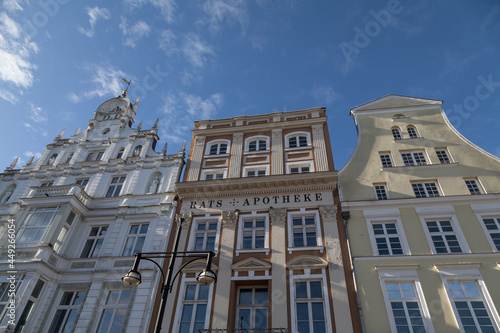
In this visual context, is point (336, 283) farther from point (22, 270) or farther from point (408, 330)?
point (22, 270)

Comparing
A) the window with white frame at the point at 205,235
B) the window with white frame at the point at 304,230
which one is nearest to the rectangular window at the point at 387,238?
the window with white frame at the point at 304,230

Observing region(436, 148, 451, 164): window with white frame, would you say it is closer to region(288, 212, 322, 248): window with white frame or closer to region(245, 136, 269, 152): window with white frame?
region(288, 212, 322, 248): window with white frame

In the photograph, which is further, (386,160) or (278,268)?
(386,160)

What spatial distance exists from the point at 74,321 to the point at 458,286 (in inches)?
751

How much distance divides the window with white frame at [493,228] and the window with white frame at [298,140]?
1119 centimetres

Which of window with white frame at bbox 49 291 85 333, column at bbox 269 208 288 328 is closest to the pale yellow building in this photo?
column at bbox 269 208 288 328

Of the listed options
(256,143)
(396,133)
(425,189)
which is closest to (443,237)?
(425,189)

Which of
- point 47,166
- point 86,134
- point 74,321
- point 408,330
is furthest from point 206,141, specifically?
point 408,330

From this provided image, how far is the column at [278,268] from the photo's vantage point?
634 inches

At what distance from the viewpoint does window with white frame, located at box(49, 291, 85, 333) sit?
17969 mm

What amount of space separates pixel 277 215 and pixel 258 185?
2450 millimetres

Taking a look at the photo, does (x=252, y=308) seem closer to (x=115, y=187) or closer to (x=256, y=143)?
(x=256, y=143)

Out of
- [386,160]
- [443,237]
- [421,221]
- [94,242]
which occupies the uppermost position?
[386,160]

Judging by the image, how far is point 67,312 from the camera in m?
18.5
